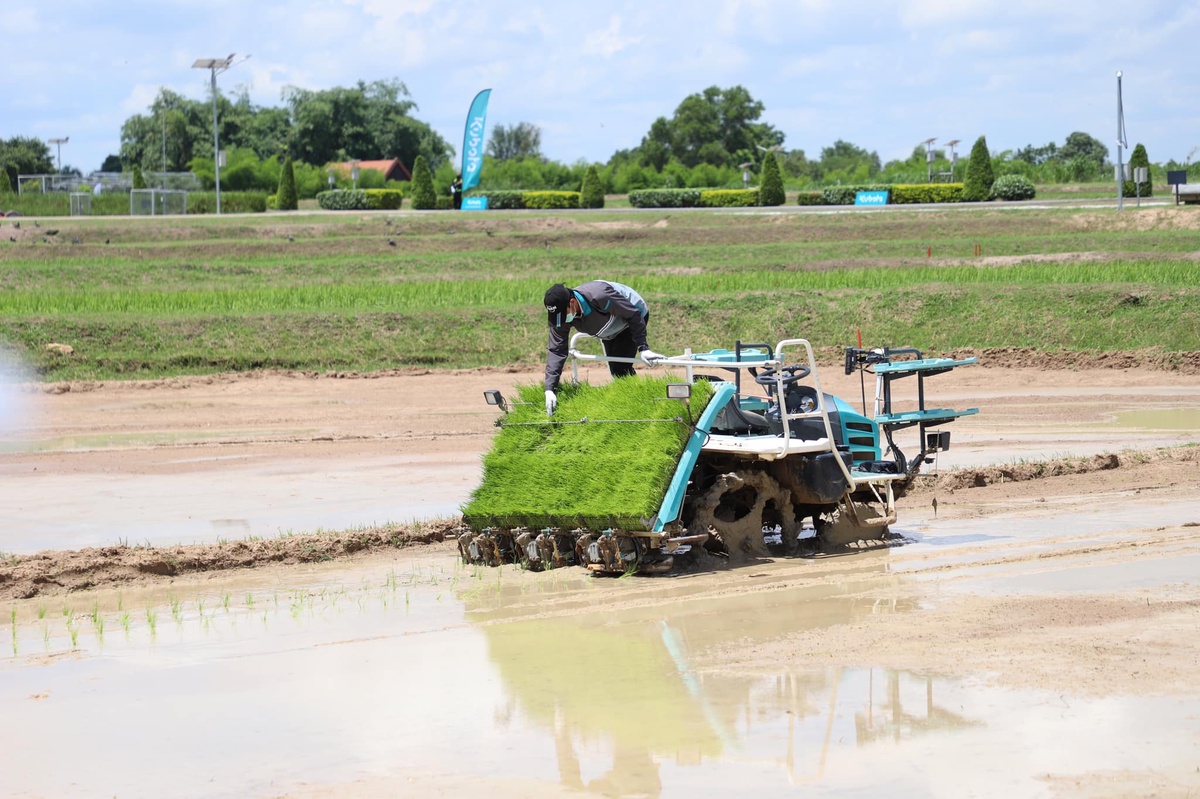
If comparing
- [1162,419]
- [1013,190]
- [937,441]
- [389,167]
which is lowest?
[1162,419]

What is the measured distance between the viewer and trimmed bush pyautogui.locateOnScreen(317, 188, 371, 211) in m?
63.5

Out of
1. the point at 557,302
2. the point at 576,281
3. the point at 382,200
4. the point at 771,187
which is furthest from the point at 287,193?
the point at 557,302

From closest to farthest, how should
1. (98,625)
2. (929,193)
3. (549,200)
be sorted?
1. (98,625)
2. (929,193)
3. (549,200)

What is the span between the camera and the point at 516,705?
713cm

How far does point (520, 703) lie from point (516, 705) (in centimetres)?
4

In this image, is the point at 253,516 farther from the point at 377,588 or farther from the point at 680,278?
the point at 680,278

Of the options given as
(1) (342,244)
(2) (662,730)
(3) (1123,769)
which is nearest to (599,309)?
(2) (662,730)

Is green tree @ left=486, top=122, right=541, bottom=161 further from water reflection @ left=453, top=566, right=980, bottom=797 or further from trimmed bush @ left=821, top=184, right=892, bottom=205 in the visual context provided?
water reflection @ left=453, top=566, right=980, bottom=797

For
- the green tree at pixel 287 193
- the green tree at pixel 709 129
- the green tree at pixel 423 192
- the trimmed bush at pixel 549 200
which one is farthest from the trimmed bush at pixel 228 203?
the green tree at pixel 709 129

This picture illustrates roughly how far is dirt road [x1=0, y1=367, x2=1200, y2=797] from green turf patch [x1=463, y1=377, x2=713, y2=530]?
487 mm

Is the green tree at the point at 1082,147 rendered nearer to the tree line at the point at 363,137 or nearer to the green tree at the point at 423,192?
the tree line at the point at 363,137

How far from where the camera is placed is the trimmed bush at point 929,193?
2260 inches

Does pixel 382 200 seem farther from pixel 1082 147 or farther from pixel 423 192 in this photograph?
pixel 1082 147

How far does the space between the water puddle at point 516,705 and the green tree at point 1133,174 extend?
165ft
